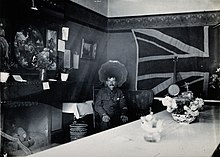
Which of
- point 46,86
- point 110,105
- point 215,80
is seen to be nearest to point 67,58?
point 46,86

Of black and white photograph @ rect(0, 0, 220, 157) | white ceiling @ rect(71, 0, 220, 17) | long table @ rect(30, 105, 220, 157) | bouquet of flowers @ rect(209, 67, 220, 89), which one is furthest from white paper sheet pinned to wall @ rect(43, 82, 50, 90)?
bouquet of flowers @ rect(209, 67, 220, 89)

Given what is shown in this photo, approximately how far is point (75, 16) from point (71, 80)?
67cm

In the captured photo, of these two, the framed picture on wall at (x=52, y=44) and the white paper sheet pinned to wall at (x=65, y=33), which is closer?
the framed picture on wall at (x=52, y=44)

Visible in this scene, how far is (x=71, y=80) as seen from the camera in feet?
9.41

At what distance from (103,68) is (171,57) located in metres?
0.62


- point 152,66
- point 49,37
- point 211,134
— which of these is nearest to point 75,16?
point 49,37

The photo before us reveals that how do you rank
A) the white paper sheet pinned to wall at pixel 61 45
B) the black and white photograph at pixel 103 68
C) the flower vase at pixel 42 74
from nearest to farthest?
the black and white photograph at pixel 103 68 → the flower vase at pixel 42 74 → the white paper sheet pinned to wall at pixel 61 45

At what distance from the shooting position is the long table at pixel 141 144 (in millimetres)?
1007

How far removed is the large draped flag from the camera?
2234mm

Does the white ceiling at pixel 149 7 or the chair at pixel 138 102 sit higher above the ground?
the white ceiling at pixel 149 7

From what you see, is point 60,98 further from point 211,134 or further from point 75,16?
point 211,134

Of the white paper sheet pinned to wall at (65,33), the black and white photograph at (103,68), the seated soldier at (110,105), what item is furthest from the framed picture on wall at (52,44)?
the seated soldier at (110,105)

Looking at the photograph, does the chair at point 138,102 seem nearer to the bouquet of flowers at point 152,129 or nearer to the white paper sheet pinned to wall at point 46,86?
the white paper sheet pinned to wall at point 46,86

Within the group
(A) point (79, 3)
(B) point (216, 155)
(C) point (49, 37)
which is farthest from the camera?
(A) point (79, 3)
